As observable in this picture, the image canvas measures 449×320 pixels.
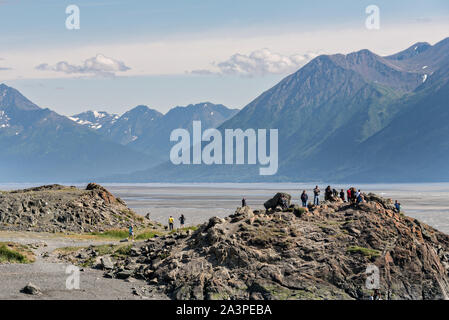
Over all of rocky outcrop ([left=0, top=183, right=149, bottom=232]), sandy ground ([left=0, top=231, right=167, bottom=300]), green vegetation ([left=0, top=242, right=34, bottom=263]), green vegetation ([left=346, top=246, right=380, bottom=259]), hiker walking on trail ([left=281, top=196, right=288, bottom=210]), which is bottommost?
sandy ground ([left=0, top=231, right=167, bottom=300])

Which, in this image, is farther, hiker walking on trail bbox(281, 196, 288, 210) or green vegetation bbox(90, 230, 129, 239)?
green vegetation bbox(90, 230, 129, 239)

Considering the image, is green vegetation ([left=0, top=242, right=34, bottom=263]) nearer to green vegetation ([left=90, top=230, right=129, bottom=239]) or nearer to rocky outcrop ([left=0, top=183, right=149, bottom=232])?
green vegetation ([left=90, top=230, right=129, bottom=239])

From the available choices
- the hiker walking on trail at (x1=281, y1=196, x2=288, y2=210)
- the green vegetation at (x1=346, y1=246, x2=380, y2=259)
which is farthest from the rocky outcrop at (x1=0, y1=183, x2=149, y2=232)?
the green vegetation at (x1=346, y1=246, x2=380, y2=259)

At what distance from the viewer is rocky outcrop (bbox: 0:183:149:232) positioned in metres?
101

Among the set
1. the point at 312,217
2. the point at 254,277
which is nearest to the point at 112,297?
the point at 254,277

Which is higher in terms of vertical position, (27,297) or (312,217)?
(312,217)

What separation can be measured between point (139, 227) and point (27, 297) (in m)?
55.5

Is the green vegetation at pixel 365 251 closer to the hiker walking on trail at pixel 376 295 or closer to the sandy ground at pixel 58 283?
the hiker walking on trail at pixel 376 295

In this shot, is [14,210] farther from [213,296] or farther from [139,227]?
[213,296]

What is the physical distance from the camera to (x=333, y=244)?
62750 mm

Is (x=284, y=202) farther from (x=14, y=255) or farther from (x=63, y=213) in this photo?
(x=63, y=213)

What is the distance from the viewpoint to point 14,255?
69.1 meters

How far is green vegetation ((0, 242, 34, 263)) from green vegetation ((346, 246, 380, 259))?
3065cm
